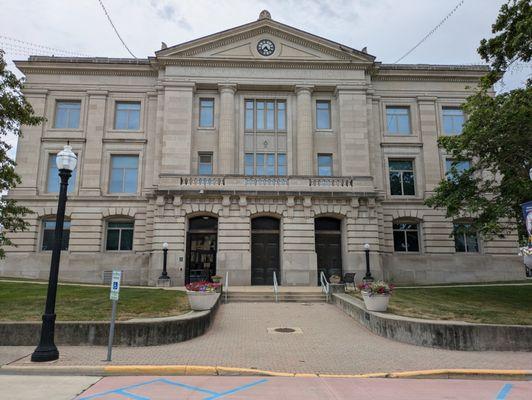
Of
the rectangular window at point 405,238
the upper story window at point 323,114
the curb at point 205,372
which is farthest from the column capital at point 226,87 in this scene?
the curb at point 205,372

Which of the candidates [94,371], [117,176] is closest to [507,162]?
[94,371]

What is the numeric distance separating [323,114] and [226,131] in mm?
7963

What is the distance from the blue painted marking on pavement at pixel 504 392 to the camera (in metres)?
7.29

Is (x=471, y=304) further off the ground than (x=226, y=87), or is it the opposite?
(x=226, y=87)

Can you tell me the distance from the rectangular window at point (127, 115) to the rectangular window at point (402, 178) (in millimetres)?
20403

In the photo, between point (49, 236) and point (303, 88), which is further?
point (303, 88)

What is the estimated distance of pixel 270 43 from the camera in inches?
1233

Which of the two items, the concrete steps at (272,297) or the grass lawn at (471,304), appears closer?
the grass lawn at (471,304)

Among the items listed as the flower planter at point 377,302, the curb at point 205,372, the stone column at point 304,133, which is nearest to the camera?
the curb at point 205,372

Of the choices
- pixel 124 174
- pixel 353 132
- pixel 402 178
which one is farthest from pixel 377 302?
pixel 124 174

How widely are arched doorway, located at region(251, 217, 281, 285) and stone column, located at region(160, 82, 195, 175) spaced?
6.54 m

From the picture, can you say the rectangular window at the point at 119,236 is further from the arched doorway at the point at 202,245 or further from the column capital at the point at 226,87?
the column capital at the point at 226,87

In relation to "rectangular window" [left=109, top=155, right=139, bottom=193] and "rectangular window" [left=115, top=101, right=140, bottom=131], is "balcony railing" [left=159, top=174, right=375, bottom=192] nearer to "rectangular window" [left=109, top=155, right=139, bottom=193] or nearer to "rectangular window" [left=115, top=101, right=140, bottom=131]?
"rectangular window" [left=109, top=155, right=139, bottom=193]

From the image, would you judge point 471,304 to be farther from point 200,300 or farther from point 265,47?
point 265,47
